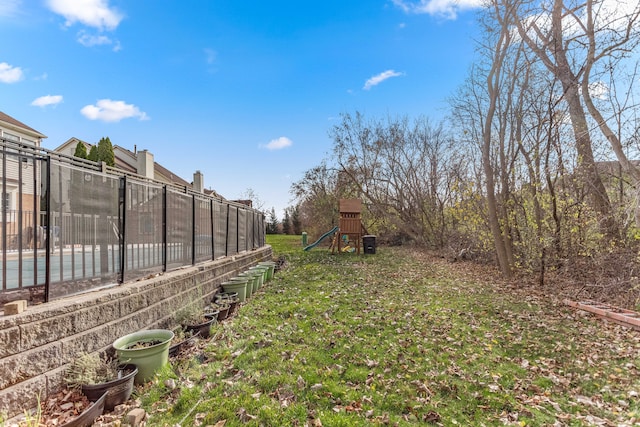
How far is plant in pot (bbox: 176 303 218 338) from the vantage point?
5078 mm

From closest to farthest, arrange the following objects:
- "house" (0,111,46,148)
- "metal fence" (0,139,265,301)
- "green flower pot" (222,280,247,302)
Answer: "metal fence" (0,139,265,301), "green flower pot" (222,280,247,302), "house" (0,111,46,148)

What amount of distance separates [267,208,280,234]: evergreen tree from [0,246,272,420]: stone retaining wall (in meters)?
35.2

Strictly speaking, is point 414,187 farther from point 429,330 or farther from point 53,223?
point 53,223

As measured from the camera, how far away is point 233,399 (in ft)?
10.4

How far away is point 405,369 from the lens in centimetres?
390

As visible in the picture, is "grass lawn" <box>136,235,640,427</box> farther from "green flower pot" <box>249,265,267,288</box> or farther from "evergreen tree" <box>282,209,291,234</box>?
"evergreen tree" <box>282,209,291,234</box>

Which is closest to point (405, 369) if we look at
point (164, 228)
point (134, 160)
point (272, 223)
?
point (164, 228)

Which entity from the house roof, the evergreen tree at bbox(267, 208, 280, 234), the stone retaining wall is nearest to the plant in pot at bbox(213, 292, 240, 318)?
the stone retaining wall

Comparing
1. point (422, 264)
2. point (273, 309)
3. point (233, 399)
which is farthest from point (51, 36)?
point (422, 264)

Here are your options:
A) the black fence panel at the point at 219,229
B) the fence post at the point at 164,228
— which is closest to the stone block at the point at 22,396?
the fence post at the point at 164,228

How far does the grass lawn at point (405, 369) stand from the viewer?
9.84ft

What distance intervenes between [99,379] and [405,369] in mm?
3252

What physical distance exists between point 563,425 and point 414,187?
62.2 ft

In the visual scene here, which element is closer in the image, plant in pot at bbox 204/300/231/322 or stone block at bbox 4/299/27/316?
stone block at bbox 4/299/27/316
